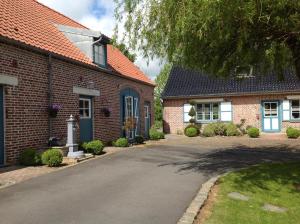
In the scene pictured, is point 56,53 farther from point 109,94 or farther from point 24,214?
point 24,214

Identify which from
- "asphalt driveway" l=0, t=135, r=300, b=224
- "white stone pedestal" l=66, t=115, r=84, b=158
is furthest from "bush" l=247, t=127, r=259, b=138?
"white stone pedestal" l=66, t=115, r=84, b=158

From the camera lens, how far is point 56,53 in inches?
568

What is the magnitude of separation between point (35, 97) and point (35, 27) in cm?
359

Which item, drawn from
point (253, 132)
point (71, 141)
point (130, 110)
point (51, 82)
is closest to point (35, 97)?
point (51, 82)

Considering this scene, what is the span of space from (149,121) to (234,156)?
1100cm

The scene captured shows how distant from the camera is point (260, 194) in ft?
29.6

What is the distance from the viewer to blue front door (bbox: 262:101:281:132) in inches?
1077

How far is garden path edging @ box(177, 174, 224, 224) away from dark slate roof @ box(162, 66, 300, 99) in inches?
675

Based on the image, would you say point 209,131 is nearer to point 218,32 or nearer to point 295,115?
point 295,115

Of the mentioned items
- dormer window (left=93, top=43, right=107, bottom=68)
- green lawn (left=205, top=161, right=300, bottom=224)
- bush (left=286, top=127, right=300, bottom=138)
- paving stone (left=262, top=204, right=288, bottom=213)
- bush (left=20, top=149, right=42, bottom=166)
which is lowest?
paving stone (left=262, top=204, right=288, bottom=213)

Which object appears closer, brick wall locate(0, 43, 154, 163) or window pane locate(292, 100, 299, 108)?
brick wall locate(0, 43, 154, 163)

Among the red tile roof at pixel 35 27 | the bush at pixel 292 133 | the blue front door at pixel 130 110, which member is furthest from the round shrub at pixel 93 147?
the bush at pixel 292 133

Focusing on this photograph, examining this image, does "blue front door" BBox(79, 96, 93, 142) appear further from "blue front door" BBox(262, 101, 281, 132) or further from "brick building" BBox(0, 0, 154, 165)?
"blue front door" BBox(262, 101, 281, 132)

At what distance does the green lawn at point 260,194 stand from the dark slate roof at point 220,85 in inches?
574
